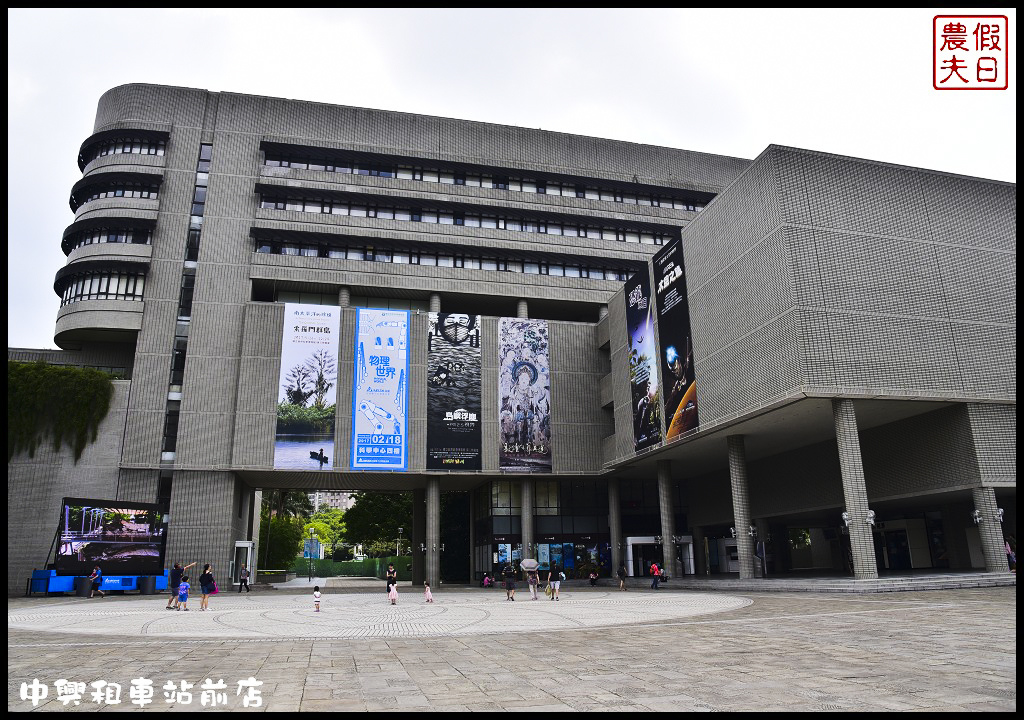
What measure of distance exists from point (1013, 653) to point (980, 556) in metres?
30.5

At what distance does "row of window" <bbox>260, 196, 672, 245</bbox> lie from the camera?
54812 millimetres

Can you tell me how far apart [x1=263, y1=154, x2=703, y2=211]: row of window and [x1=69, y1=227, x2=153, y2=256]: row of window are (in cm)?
1063

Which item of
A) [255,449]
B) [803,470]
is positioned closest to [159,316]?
[255,449]

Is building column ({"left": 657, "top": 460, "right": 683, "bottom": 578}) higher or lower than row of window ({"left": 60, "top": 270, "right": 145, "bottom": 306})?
lower

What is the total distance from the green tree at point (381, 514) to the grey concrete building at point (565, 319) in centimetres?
1338

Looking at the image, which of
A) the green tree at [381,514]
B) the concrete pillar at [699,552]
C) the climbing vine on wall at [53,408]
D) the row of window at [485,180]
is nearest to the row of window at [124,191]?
the row of window at [485,180]

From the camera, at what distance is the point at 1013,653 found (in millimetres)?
10047

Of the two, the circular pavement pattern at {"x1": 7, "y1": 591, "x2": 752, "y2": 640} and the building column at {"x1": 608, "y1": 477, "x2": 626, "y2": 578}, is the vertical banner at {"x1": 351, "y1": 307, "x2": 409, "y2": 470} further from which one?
the circular pavement pattern at {"x1": 7, "y1": 591, "x2": 752, "y2": 640}

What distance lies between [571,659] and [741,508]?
27.7 meters

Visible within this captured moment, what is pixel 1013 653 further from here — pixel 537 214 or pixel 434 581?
pixel 537 214

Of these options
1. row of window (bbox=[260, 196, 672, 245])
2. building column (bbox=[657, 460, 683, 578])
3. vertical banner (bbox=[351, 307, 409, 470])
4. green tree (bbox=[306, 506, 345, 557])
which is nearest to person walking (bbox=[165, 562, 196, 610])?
vertical banner (bbox=[351, 307, 409, 470])

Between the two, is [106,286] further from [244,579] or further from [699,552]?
[699,552]

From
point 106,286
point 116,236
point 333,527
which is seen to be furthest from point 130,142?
point 333,527

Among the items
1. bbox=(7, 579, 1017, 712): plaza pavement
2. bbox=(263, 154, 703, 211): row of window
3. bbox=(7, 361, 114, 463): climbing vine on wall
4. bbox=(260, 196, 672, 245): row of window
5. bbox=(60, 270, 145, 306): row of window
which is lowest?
bbox=(7, 579, 1017, 712): plaza pavement
